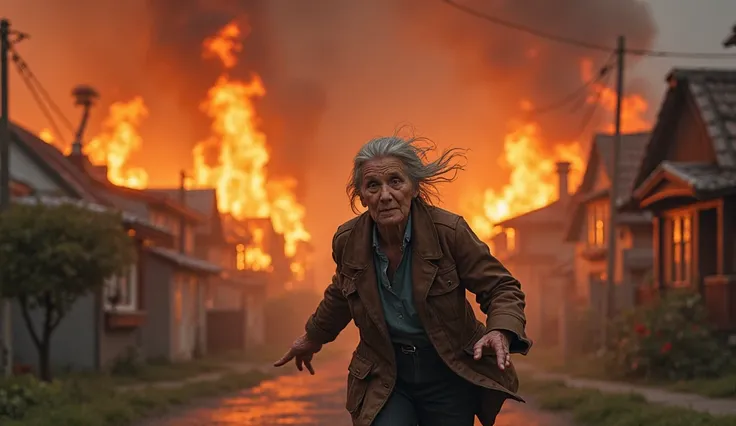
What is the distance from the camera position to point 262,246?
244ft

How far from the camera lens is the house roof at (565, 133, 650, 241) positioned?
1508 inches

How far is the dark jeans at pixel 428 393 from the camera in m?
5.41

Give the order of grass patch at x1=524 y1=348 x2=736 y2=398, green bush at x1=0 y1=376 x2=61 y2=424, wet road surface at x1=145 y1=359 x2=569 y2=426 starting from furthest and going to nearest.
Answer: grass patch at x1=524 y1=348 x2=736 y2=398 < wet road surface at x1=145 y1=359 x2=569 y2=426 < green bush at x1=0 y1=376 x2=61 y2=424

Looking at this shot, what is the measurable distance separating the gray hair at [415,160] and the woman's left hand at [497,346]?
2.53 feet

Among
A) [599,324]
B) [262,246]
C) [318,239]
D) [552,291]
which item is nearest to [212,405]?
[599,324]

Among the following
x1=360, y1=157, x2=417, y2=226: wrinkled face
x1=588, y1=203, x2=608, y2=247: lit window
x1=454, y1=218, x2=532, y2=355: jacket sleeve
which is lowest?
x1=454, y1=218, x2=532, y2=355: jacket sleeve

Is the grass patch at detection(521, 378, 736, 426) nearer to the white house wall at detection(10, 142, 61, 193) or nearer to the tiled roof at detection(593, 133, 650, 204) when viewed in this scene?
the white house wall at detection(10, 142, 61, 193)

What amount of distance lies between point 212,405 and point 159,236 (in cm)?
1045

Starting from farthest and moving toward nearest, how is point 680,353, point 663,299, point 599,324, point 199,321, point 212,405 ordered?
point 199,321
point 599,324
point 663,299
point 680,353
point 212,405

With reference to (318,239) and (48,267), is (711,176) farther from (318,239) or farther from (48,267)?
(318,239)

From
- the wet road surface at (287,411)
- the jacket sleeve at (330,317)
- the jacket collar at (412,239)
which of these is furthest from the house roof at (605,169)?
the jacket collar at (412,239)

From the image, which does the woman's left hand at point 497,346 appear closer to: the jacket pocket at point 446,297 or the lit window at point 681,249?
the jacket pocket at point 446,297

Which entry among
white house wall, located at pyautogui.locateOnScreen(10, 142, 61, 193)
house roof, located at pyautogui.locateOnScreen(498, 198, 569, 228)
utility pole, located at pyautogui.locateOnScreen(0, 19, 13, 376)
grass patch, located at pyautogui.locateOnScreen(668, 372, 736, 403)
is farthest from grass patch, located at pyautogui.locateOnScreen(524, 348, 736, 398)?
house roof, located at pyautogui.locateOnScreen(498, 198, 569, 228)

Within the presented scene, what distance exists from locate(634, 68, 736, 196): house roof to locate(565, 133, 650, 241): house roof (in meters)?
11.7
